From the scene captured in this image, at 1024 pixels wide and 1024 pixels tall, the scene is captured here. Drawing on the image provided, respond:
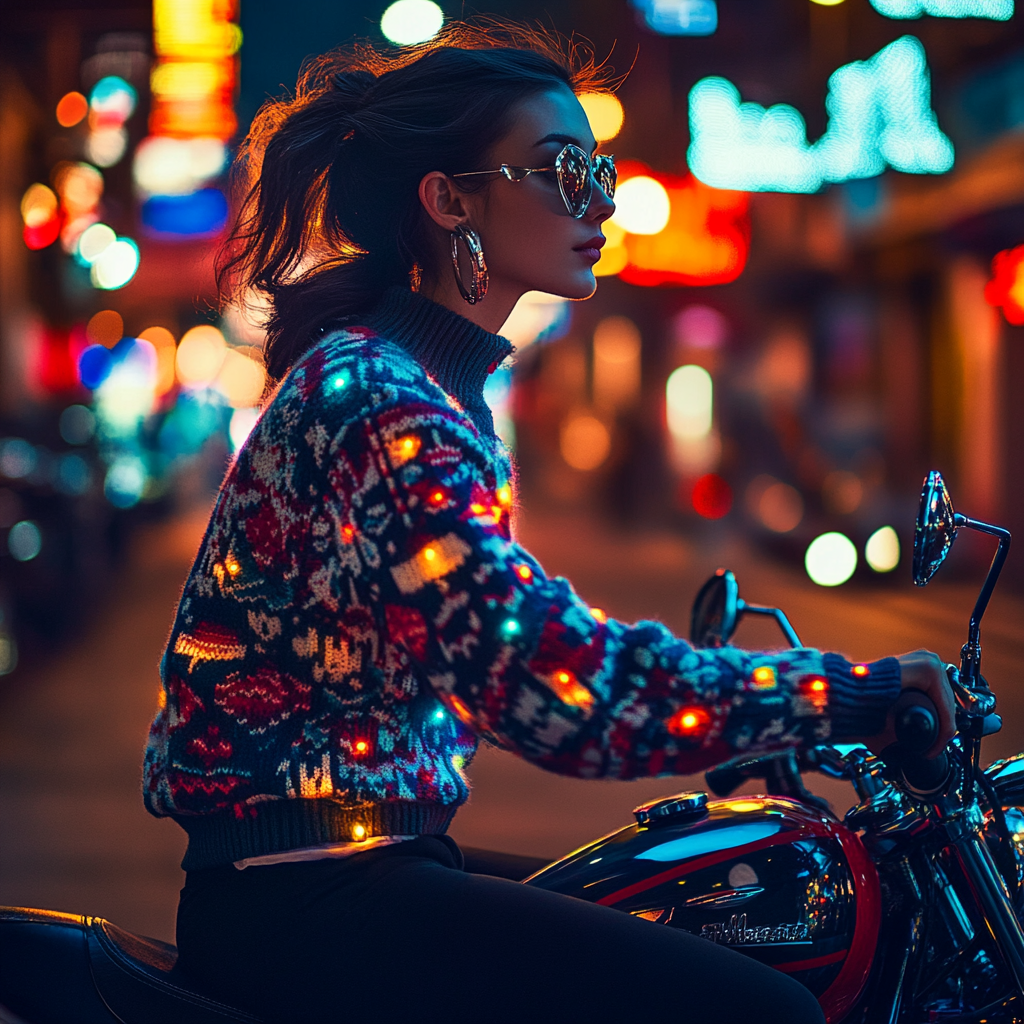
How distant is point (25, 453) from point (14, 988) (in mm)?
9915

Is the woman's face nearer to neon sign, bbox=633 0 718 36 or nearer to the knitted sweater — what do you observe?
the knitted sweater

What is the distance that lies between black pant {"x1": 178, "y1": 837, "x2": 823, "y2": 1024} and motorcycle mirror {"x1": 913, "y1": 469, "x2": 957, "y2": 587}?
1.81 ft

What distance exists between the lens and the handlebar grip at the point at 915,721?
131 centimetres

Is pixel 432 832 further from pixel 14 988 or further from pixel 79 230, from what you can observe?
pixel 79 230

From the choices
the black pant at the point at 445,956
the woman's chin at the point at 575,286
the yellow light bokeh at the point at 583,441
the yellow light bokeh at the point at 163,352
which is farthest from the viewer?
the yellow light bokeh at the point at 583,441

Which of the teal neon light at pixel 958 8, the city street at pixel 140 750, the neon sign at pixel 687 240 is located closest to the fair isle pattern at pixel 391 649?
the city street at pixel 140 750

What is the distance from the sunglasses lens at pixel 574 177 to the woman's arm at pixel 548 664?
49cm

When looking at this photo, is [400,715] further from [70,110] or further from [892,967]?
[70,110]

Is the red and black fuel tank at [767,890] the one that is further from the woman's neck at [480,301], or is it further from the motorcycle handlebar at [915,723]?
the woman's neck at [480,301]

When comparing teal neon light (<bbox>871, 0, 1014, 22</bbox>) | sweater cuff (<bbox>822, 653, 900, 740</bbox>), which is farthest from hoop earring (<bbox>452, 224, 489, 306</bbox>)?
teal neon light (<bbox>871, 0, 1014, 22</bbox>)

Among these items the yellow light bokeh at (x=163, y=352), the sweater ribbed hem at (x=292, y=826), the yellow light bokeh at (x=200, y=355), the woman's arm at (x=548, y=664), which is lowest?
the sweater ribbed hem at (x=292, y=826)

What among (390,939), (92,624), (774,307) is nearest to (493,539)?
(390,939)

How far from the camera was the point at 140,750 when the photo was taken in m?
6.10

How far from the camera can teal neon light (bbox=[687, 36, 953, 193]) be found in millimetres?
→ 12352
